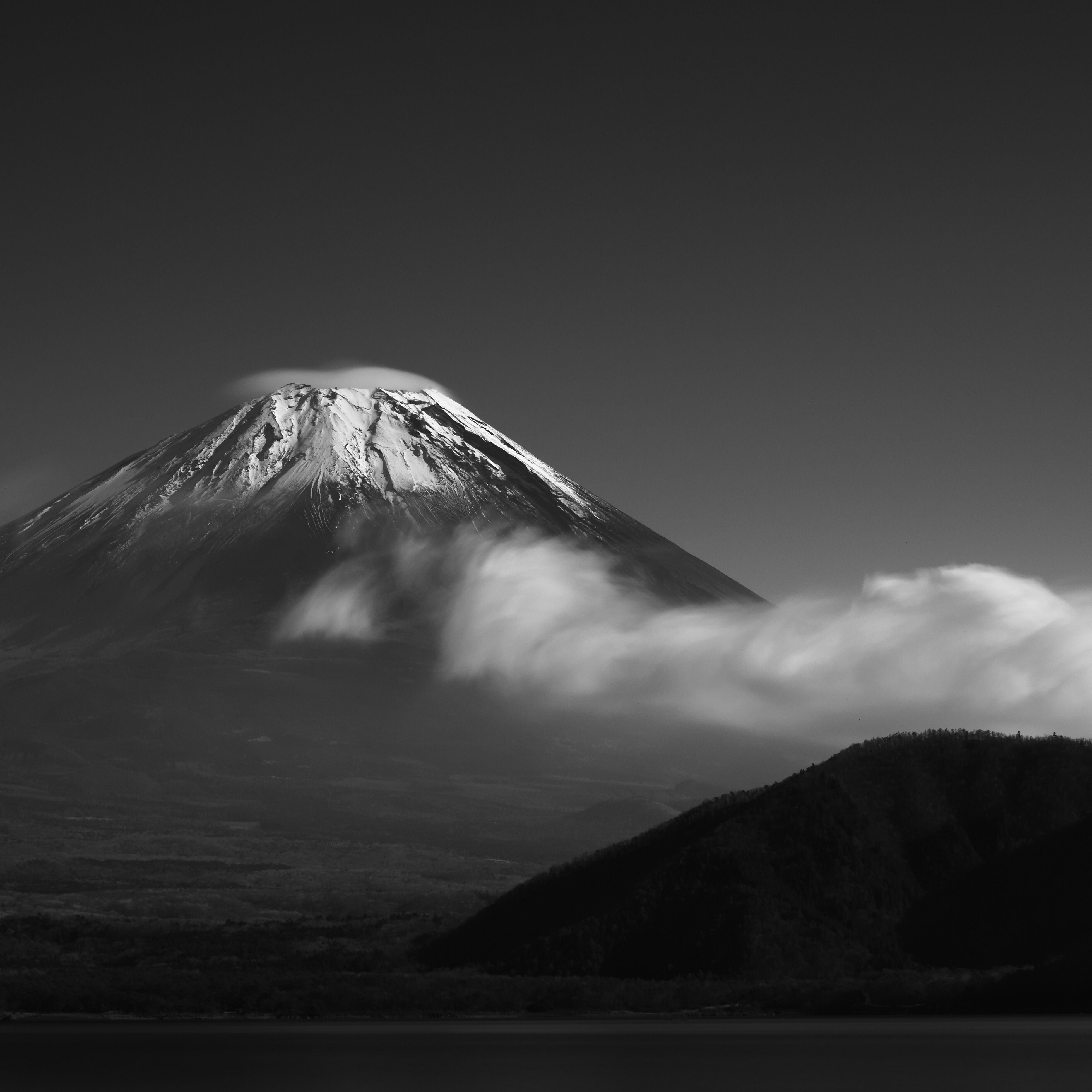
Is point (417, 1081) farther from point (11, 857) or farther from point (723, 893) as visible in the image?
point (11, 857)

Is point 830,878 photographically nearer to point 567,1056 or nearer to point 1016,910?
point 1016,910

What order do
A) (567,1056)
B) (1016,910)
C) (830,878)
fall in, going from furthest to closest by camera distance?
1. (830,878)
2. (1016,910)
3. (567,1056)

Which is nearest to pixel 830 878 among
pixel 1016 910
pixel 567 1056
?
pixel 1016 910

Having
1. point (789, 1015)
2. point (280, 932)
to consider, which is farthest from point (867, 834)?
point (280, 932)

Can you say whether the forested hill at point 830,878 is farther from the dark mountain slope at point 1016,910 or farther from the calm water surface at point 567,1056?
the calm water surface at point 567,1056

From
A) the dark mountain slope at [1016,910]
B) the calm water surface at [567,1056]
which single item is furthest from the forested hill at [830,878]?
the calm water surface at [567,1056]

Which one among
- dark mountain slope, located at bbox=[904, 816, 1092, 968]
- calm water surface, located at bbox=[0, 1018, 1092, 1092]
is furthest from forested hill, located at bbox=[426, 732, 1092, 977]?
calm water surface, located at bbox=[0, 1018, 1092, 1092]
